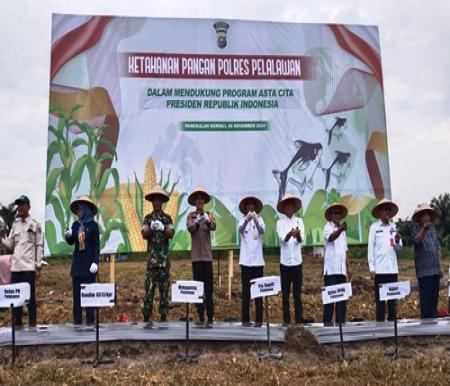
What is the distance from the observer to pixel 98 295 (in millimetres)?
4344

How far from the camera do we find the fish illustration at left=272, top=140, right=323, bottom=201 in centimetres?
912

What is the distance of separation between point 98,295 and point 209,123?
17.0ft

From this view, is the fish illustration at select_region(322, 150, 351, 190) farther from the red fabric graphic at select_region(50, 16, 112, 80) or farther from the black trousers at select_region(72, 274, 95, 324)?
the black trousers at select_region(72, 274, 95, 324)

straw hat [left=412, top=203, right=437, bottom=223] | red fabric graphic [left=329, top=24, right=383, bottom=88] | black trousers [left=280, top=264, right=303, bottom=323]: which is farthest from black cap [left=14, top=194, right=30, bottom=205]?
red fabric graphic [left=329, top=24, right=383, bottom=88]

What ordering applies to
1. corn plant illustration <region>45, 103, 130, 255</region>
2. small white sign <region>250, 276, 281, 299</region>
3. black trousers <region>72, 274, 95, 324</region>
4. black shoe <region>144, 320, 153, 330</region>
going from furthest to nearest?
1. corn plant illustration <region>45, 103, 130, 255</region>
2. black trousers <region>72, 274, 95, 324</region>
3. black shoe <region>144, 320, 153, 330</region>
4. small white sign <region>250, 276, 281, 299</region>

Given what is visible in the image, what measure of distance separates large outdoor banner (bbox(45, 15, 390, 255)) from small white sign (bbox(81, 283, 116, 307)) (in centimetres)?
439

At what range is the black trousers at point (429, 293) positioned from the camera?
6.09 m

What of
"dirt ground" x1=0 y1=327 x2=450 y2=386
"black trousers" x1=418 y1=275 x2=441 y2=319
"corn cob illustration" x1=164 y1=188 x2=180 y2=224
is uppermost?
"corn cob illustration" x1=164 y1=188 x2=180 y2=224

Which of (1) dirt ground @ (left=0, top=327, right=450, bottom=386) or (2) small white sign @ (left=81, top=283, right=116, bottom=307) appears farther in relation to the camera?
(2) small white sign @ (left=81, top=283, right=116, bottom=307)

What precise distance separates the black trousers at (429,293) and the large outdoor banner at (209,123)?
3056mm

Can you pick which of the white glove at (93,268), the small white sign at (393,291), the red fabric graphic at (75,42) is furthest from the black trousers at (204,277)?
the red fabric graphic at (75,42)

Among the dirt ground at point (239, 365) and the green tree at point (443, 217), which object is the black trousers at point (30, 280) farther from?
the green tree at point (443, 217)

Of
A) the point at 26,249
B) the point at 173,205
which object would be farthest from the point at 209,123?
the point at 26,249

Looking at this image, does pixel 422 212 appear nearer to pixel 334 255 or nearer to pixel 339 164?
pixel 334 255
